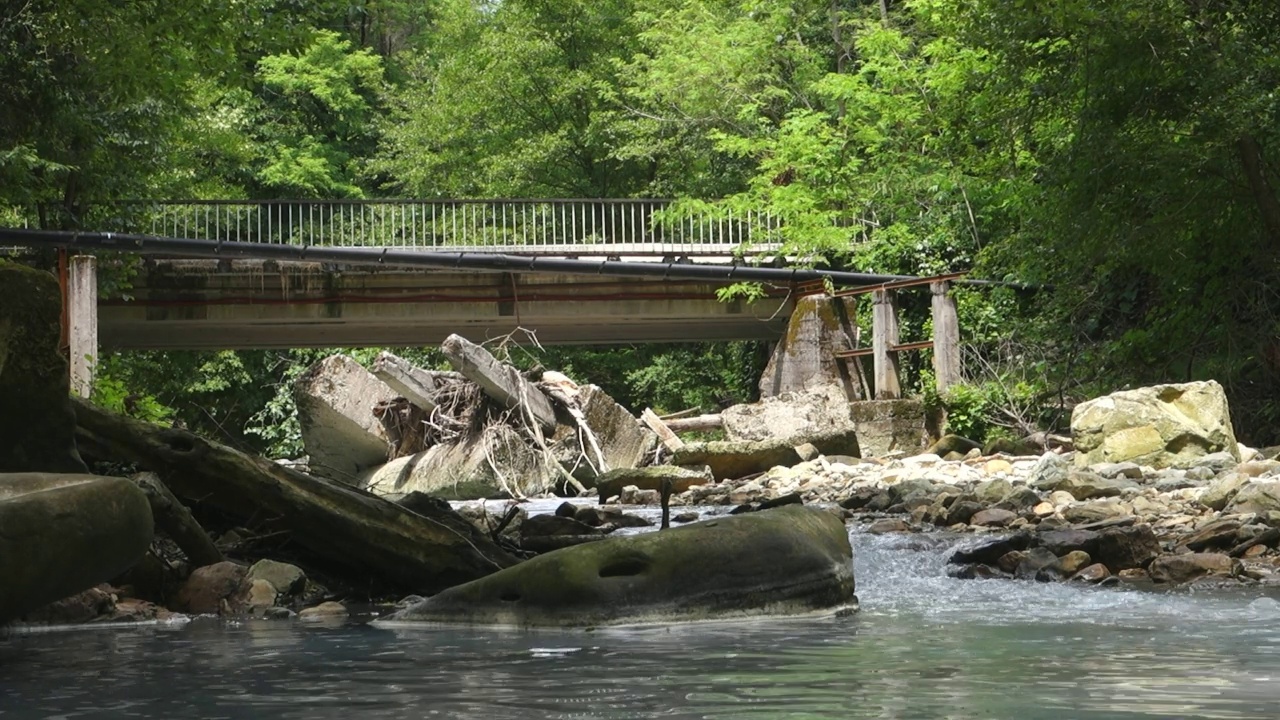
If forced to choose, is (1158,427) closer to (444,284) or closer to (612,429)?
(612,429)

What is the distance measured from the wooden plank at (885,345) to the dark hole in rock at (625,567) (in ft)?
49.1

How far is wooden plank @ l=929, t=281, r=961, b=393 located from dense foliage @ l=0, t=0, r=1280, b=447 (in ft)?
1.13

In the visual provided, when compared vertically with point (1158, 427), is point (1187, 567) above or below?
below

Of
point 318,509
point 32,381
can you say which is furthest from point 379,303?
point 32,381

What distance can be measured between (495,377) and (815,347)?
7757 mm

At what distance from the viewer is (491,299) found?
80.6ft

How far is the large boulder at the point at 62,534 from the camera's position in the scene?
536 centimetres

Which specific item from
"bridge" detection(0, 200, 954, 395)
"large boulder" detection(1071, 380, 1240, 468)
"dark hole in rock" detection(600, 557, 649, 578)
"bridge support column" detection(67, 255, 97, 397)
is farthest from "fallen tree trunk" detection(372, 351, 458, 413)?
"dark hole in rock" detection(600, 557, 649, 578)

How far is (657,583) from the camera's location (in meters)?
6.60

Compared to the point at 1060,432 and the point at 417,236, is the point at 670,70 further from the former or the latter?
the point at 1060,432

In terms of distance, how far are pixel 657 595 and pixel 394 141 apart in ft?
100

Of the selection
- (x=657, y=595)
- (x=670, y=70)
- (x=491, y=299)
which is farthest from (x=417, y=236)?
(x=657, y=595)

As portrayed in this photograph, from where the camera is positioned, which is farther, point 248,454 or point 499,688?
point 248,454

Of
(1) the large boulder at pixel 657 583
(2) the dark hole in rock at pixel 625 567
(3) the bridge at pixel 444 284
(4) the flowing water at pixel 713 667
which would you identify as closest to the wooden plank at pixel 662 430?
(3) the bridge at pixel 444 284
